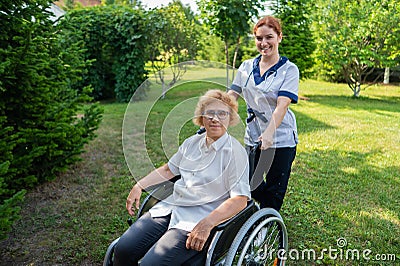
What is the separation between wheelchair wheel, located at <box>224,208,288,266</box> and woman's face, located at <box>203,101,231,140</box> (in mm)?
459

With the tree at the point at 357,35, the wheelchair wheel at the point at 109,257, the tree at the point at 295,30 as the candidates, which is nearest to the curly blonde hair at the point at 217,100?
the wheelchair wheel at the point at 109,257

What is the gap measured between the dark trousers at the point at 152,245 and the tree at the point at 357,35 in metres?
9.04

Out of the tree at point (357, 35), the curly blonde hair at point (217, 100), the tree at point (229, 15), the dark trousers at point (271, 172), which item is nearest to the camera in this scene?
the curly blonde hair at point (217, 100)

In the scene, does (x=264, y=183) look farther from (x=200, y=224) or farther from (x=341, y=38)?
(x=341, y=38)

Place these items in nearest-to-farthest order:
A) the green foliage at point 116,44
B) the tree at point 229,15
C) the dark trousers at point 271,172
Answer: the dark trousers at point 271,172, the tree at point 229,15, the green foliage at point 116,44

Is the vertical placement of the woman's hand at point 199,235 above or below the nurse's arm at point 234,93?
below

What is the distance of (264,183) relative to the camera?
8.01ft

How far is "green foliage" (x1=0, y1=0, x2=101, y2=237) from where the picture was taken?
2703 mm

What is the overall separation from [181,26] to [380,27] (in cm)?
520

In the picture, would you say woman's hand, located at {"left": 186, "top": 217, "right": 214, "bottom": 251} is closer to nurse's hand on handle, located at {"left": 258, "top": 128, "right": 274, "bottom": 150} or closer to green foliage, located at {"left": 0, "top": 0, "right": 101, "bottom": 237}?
nurse's hand on handle, located at {"left": 258, "top": 128, "right": 274, "bottom": 150}

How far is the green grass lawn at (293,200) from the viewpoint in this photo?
245 cm

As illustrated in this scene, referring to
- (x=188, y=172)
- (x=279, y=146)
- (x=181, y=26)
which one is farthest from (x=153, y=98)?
(x=181, y=26)
